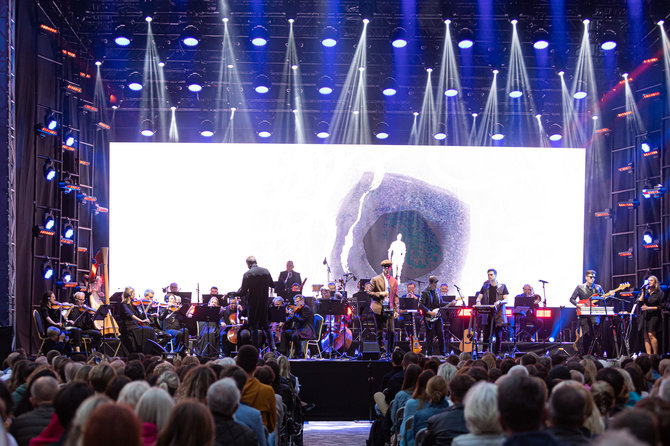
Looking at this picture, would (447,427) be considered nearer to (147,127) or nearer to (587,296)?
(587,296)

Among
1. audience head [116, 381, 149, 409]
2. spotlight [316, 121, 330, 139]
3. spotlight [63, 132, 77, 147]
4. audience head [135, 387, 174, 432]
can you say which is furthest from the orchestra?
audience head [135, 387, 174, 432]

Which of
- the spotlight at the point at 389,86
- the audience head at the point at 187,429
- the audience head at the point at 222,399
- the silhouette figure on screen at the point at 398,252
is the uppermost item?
the spotlight at the point at 389,86

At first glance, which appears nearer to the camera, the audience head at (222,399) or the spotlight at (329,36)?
the audience head at (222,399)

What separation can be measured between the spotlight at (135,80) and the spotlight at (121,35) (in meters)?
2.02

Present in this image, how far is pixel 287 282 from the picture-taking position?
16922 millimetres

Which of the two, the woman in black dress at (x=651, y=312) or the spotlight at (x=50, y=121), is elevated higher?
the spotlight at (x=50, y=121)

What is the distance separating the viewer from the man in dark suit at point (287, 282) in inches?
626

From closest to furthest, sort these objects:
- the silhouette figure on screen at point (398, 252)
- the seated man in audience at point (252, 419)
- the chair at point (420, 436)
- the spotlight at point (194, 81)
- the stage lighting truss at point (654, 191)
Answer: the seated man in audience at point (252, 419) → the chair at point (420, 436) → the stage lighting truss at point (654, 191) → the spotlight at point (194, 81) → the silhouette figure on screen at point (398, 252)

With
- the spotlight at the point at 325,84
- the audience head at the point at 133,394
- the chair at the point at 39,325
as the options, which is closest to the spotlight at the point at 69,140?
the chair at the point at 39,325

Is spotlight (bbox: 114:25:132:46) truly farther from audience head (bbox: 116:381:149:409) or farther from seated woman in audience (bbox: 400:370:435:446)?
audience head (bbox: 116:381:149:409)

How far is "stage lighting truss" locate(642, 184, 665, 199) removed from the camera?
16814 millimetres

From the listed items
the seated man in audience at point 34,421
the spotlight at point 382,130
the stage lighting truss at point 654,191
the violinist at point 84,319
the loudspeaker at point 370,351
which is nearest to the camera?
the seated man in audience at point 34,421

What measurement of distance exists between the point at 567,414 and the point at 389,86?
1620 centimetres

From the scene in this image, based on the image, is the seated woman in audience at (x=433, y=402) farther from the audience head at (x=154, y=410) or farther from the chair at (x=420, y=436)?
the audience head at (x=154, y=410)
